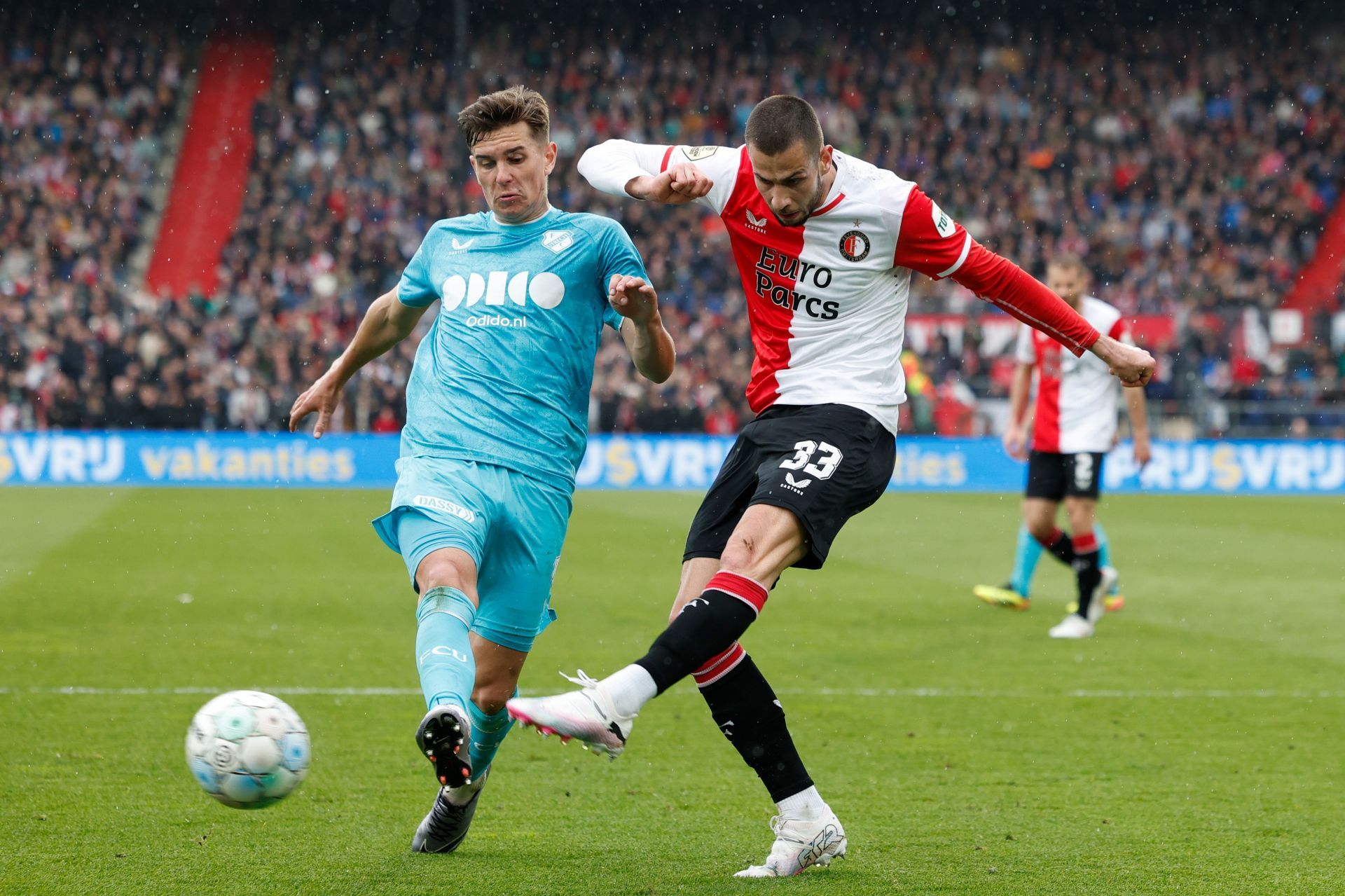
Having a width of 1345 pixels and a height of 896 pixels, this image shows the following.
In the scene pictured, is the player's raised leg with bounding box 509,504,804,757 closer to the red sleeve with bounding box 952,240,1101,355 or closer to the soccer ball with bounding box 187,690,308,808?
the soccer ball with bounding box 187,690,308,808

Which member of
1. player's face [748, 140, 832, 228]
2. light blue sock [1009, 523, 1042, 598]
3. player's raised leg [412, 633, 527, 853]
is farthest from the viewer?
light blue sock [1009, 523, 1042, 598]

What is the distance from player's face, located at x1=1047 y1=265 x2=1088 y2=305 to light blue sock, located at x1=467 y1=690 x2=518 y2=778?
17.2 ft

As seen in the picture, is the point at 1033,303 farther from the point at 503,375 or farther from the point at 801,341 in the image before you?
the point at 503,375

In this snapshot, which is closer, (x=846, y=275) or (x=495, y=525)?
(x=495, y=525)

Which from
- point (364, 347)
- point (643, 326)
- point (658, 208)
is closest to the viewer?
point (643, 326)

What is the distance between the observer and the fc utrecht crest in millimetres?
4473

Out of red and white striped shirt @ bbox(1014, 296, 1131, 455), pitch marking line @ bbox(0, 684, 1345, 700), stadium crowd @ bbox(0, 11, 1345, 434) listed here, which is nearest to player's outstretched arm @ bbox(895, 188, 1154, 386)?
pitch marking line @ bbox(0, 684, 1345, 700)

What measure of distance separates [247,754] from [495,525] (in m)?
0.92

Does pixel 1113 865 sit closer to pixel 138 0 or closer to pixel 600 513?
pixel 600 513

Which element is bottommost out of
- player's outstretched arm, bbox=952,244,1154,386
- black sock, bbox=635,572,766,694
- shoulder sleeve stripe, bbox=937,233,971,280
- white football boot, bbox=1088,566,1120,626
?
white football boot, bbox=1088,566,1120,626

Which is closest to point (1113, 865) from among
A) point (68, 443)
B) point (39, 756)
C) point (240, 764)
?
point (240, 764)

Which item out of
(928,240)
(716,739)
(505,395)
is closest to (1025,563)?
(716,739)

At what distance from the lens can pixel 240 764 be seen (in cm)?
366

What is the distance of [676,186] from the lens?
13.3 feet
